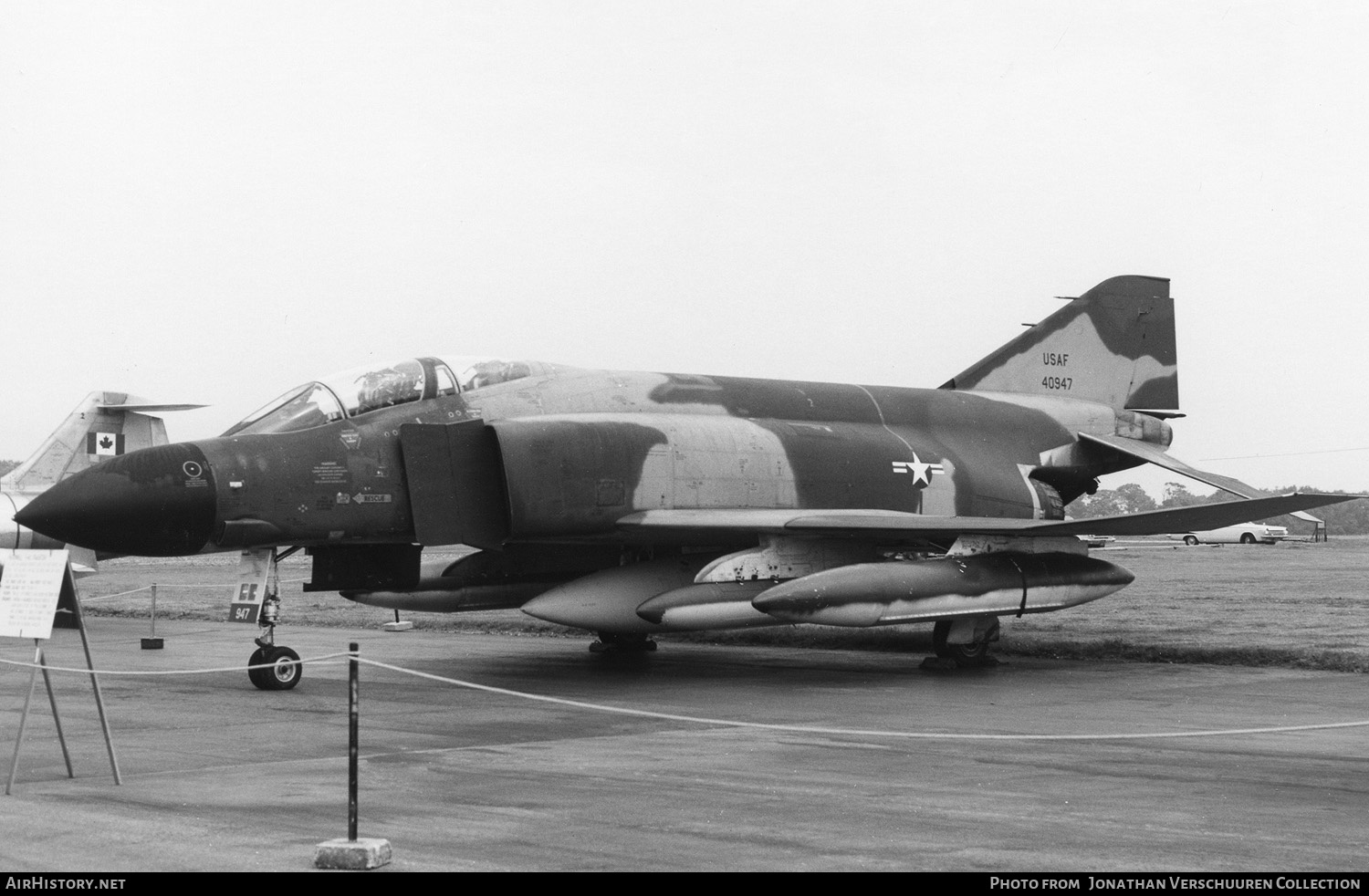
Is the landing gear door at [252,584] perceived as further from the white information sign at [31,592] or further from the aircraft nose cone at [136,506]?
the white information sign at [31,592]

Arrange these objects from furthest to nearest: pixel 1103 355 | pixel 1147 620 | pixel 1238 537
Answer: pixel 1238 537 → pixel 1147 620 → pixel 1103 355

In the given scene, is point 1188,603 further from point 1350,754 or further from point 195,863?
point 195,863

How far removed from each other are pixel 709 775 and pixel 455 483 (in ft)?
18.3

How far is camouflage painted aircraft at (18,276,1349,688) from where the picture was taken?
39.3 feet

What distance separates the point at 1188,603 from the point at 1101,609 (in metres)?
1.58

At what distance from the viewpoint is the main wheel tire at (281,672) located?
39.0 ft

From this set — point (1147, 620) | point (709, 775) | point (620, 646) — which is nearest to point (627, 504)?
point (620, 646)

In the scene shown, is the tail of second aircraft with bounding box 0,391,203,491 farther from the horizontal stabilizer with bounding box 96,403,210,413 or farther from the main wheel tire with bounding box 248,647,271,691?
the main wheel tire with bounding box 248,647,271,691

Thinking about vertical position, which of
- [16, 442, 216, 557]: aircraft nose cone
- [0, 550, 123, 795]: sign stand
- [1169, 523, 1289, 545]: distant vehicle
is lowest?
[1169, 523, 1289, 545]: distant vehicle

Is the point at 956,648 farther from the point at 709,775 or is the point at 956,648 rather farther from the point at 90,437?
the point at 90,437

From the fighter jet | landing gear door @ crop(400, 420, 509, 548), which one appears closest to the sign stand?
landing gear door @ crop(400, 420, 509, 548)

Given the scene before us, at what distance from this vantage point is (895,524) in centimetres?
1332

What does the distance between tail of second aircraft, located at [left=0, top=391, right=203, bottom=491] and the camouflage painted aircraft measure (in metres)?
9.72

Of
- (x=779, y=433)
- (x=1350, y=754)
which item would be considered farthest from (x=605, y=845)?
(x=779, y=433)
